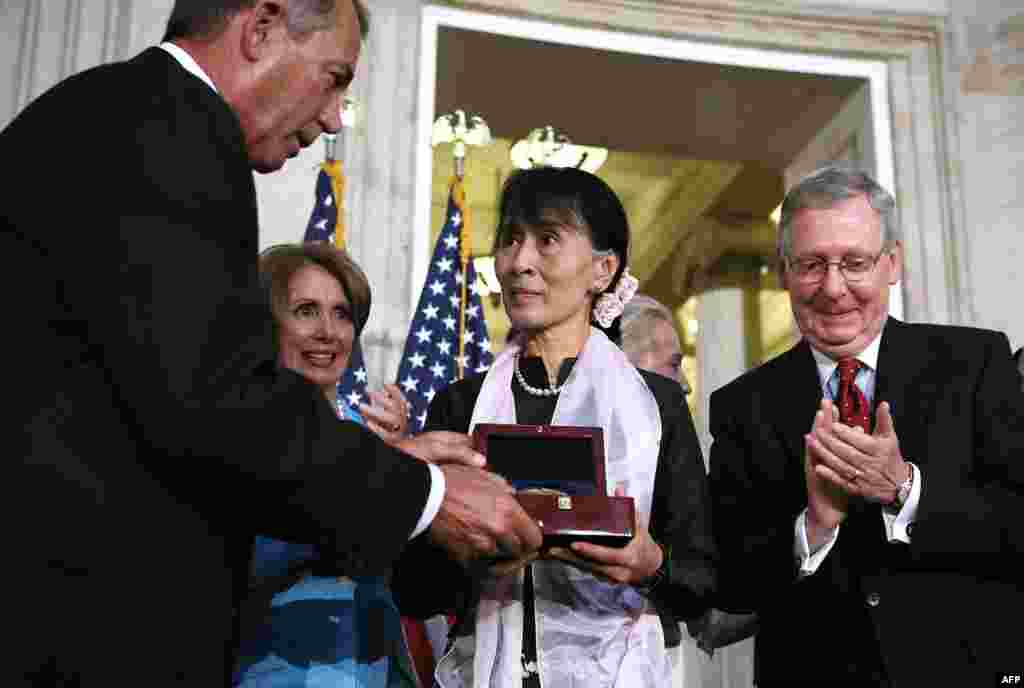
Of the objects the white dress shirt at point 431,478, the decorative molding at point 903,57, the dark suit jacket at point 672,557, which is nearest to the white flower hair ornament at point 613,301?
the dark suit jacket at point 672,557

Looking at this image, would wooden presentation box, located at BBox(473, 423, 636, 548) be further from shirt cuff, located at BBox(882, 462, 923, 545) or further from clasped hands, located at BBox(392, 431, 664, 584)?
shirt cuff, located at BBox(882, 462, 923, 545)

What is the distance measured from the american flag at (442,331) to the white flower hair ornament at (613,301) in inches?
91.7

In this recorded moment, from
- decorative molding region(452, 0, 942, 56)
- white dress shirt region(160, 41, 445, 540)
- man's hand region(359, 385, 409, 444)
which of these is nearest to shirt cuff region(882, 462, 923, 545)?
white dress shirt region(160, 41, 445, 540)

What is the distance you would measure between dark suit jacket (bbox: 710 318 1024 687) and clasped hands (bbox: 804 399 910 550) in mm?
80

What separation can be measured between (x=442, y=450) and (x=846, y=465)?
0.82 m

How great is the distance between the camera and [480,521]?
81.6 inches

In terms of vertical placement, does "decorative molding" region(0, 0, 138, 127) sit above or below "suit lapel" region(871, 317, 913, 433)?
above

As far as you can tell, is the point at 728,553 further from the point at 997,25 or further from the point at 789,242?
the point at 997,25

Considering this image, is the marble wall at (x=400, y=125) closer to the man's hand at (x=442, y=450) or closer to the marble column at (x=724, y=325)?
the man's hand at (x=442, y=450)

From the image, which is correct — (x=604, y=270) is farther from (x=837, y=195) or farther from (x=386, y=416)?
(x=386, y=416)

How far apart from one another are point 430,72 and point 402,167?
640mm

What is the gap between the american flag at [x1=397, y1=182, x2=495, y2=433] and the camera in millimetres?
5402

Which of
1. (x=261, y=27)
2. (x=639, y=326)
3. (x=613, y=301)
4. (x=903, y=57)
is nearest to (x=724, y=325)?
(x=903, y=57)

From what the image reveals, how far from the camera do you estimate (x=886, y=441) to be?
90.1 inches
